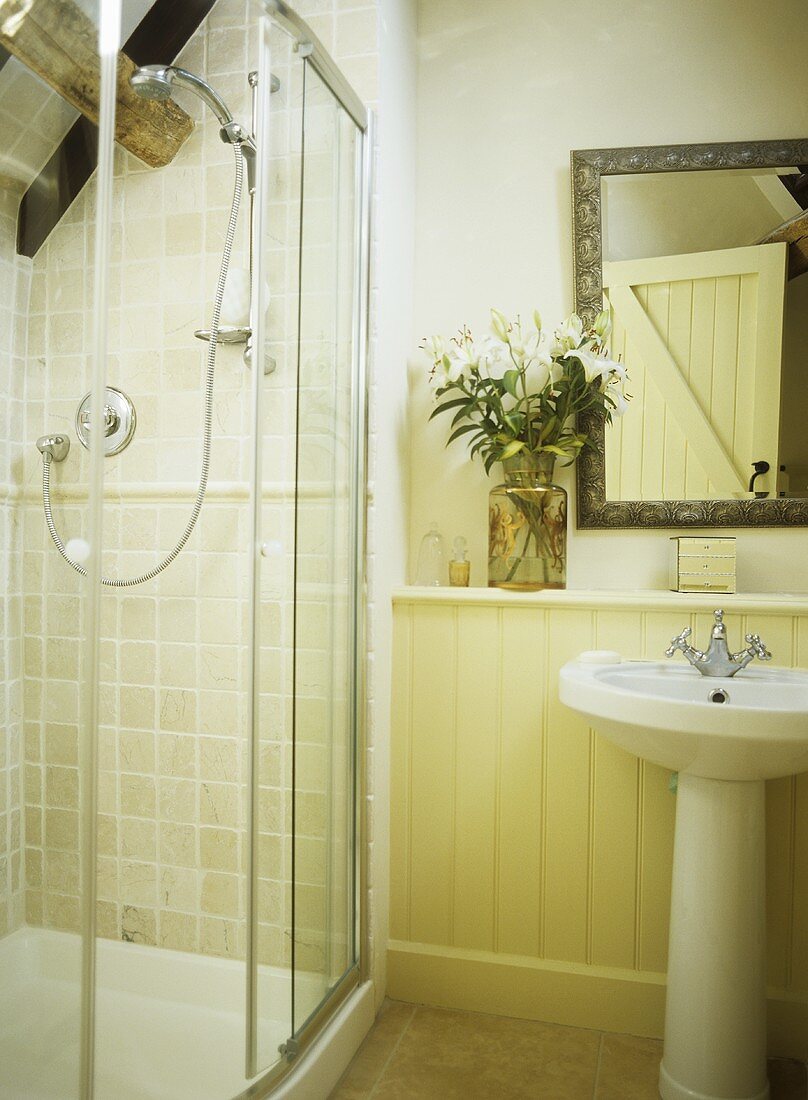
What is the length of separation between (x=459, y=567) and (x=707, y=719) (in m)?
0.75

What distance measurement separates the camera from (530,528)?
1.82 meters

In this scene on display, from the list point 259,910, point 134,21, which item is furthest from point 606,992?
point 134,21

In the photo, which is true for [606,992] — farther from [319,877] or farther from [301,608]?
[301,608]

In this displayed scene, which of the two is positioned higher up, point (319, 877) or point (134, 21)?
point (134, 21)

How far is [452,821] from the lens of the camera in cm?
182

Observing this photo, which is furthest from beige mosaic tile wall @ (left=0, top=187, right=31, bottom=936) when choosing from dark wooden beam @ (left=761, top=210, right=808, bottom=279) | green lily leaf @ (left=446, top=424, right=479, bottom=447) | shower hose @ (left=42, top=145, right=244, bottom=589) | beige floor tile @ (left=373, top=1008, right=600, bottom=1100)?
dark wooden beam @ (left=761, top=210, right=808, bottom=279)

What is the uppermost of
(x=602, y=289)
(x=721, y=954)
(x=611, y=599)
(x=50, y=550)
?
(x=602, y=289)

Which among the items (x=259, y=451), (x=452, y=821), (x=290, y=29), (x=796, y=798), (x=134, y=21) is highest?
(x=134, y=21)

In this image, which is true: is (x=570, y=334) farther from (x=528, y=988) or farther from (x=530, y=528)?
(x=528, y=988)

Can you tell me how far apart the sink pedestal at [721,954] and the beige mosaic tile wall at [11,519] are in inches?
45.0

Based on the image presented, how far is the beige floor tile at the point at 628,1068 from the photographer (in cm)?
150

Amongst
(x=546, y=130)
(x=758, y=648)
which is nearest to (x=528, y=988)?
(x=758, y=648)

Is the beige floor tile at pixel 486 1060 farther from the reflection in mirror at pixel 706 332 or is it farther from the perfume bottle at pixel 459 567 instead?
the reflection in mirror at pixel 706 332

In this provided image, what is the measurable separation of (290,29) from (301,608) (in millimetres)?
986
